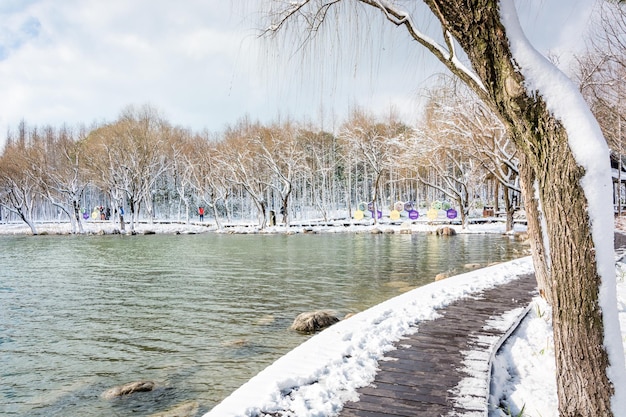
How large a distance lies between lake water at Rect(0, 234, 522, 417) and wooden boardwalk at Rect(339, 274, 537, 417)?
7.57 feet

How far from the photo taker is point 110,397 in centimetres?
546

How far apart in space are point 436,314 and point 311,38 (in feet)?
15.7

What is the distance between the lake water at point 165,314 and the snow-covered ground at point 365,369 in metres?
1.40

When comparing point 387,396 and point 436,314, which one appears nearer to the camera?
point 387,396

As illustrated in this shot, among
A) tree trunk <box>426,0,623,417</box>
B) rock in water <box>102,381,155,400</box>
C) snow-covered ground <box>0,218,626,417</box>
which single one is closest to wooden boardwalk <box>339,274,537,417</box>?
snow-covered ground <box>0,218,626,417</box>

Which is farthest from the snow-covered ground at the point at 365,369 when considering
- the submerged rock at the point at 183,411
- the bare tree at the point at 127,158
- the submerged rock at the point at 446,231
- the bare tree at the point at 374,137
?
the bare tree at the point at 127,158

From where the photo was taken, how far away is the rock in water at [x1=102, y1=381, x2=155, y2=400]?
5.50 m

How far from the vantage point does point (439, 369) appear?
441 cm

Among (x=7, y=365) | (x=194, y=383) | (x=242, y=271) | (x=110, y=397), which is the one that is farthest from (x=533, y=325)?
(x=242, y=271)

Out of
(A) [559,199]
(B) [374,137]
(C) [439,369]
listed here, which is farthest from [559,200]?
(B) [374,137]

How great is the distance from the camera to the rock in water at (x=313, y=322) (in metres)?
7.83

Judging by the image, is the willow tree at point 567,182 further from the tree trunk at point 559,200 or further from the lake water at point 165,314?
the lake water at point 165,314

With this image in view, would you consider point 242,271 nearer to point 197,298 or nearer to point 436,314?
point 197,298

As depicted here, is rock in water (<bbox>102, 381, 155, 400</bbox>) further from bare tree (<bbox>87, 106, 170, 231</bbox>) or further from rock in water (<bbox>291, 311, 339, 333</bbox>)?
bare tree (<bbox>87, 106, 170, 231</bbox>)
